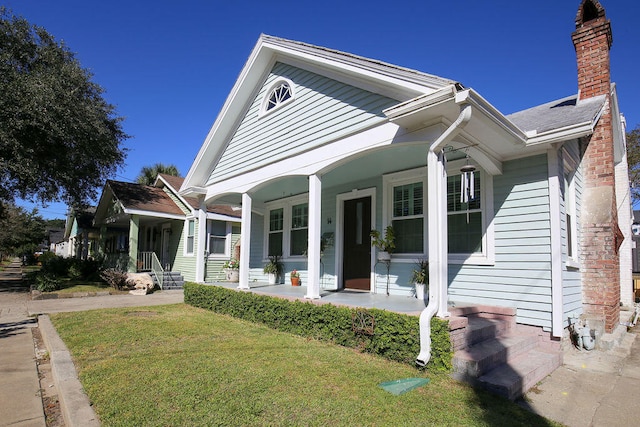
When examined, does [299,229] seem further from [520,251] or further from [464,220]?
[520,251]

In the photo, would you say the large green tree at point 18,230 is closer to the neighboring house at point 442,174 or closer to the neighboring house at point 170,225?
the neighboring house at point 170,225

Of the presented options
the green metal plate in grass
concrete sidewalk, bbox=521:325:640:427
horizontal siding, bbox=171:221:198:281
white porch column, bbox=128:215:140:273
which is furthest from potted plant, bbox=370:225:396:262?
white porch column, bbox=128:215:140:273

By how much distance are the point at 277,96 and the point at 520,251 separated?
5.99 meters

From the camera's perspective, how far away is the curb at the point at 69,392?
3.00 metres

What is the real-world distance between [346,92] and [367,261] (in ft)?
12.4

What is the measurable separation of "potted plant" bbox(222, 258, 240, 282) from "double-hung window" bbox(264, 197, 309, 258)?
3.15 meters

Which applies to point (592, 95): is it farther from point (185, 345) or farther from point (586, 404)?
point (185, 345)

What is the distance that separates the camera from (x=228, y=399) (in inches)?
134

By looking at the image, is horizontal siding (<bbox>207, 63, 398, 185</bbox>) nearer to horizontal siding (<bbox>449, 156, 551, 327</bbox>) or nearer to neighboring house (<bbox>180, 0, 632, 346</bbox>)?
neighboring house (<bbox>180, 0, 632, 346</bbox>)

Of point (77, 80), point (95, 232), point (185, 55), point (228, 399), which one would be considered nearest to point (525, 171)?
point (228, 399)

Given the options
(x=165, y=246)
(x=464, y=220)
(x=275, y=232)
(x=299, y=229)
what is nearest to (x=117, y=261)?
(x=165, y=246)

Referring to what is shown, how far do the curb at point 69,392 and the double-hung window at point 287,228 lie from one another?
19.1 ft

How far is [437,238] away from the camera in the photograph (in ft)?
15.0

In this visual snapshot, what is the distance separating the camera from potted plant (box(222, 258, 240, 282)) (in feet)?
45.1
